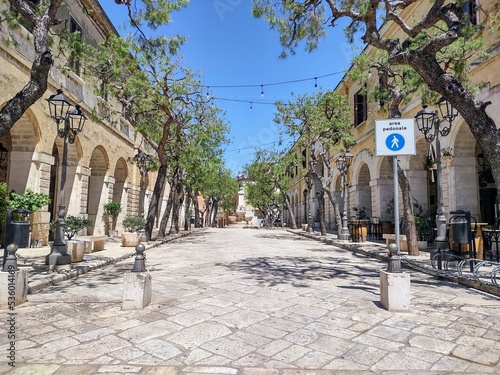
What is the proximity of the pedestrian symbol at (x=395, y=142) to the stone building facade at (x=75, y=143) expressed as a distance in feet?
22.4

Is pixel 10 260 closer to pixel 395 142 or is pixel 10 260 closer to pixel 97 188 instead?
pixel 395 142

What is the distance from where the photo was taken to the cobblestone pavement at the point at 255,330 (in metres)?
2.85

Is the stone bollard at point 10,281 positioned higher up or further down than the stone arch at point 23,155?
further down

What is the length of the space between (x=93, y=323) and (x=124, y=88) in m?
9.86

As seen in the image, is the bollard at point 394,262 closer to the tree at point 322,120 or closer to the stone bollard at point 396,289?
the stone bollard at point 396,289

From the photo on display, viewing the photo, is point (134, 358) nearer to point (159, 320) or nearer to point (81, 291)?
point (159, 320)

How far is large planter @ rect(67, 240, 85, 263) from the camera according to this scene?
7.88 m

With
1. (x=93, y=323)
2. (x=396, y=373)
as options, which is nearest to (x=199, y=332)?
(x=93, y=323)

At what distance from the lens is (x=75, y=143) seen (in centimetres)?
1404

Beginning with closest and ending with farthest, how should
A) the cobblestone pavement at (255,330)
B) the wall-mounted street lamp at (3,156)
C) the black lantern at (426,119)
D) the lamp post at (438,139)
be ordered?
the cobblestone pavement at (255,330) → the lamp post at (438,139) → the black lantern at (426,119) → the wall-mounted street lamp at (3,156)

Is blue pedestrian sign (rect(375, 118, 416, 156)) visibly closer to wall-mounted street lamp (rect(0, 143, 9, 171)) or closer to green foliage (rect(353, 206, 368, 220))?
wall-mounted street lamp (rect(0, 143, 9, 171))

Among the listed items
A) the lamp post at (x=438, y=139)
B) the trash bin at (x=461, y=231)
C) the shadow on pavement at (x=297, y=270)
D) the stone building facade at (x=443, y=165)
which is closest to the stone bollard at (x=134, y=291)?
the shadow on pavement at (x=297, y=270)

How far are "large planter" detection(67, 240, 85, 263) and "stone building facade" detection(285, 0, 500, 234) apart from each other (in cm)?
710

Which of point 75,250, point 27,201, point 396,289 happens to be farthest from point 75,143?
point 396,289
